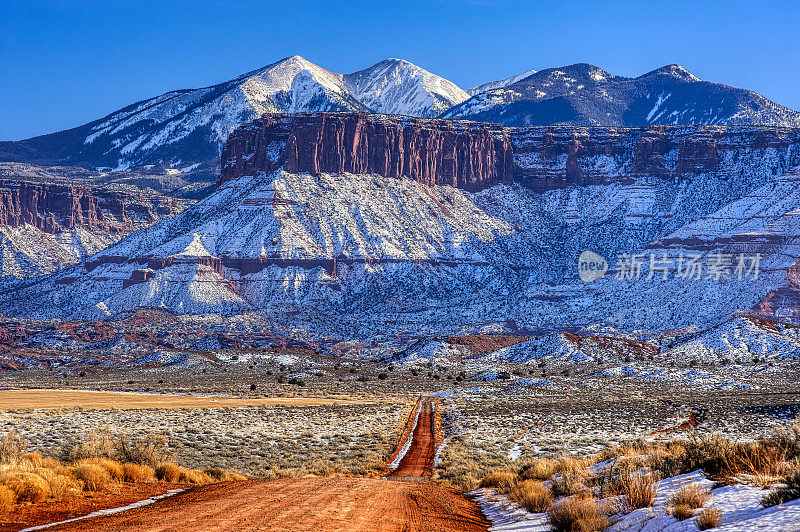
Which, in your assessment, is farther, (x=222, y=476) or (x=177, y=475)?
(x=222, y=476)

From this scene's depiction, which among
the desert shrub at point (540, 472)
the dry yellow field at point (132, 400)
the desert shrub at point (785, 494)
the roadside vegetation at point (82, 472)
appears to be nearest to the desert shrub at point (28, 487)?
the roadside vegetation at point (82, 472)

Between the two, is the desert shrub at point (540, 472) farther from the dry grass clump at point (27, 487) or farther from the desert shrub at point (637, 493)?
the dry grass clump at point (27, 487)

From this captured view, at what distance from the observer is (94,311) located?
152625 mm

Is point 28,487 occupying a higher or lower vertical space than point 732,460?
lower

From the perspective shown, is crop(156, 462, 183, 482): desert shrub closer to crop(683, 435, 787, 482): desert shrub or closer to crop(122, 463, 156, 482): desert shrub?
crop(122, 463, 156, 482): desert shrub

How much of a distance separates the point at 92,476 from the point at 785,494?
520 inches

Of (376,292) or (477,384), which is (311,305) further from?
(477,384)

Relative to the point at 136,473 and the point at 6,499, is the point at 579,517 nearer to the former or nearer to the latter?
the point at 6,499

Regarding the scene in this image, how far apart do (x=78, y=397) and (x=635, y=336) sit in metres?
93.6

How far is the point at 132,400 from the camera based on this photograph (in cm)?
5184

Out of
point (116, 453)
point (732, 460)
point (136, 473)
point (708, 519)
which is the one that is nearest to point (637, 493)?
point (708, 519)

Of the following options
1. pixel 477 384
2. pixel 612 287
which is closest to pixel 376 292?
pixel 612 287

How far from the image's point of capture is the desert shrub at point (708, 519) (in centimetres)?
974

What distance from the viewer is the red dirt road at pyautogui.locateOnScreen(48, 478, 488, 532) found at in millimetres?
12086
